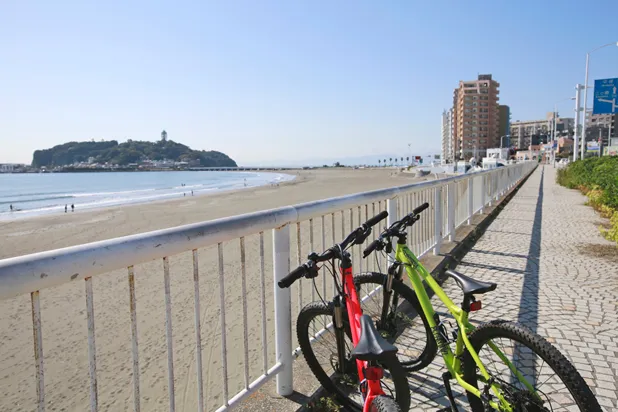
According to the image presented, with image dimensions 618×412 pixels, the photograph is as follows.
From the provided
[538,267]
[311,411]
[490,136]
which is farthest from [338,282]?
[490,136]

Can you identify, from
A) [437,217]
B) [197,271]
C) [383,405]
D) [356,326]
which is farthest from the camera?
[437,217]

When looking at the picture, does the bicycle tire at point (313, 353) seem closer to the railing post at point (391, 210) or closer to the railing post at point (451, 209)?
the railing post at point (391, 210)

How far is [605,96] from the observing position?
2700cm

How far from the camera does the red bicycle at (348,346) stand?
1831 millimetres

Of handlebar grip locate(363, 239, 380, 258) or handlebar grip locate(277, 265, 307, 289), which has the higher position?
handlebar grip locate(363, 239, 380, 258)

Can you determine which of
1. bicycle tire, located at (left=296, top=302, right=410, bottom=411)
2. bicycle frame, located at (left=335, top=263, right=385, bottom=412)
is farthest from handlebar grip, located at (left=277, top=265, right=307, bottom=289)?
bicycle tire, located at (left=296, top=302, right=410, bottom=411)

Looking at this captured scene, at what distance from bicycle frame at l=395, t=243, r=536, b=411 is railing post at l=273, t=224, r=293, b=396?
2.56ft

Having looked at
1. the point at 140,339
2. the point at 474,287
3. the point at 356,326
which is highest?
the point at 474,287

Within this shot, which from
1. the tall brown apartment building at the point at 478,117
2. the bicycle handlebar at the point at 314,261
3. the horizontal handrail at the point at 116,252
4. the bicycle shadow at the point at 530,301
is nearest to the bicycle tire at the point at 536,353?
the bicycle shadow at the point at 530,301

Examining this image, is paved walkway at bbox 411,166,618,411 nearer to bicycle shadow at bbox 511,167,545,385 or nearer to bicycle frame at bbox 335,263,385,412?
bicycle shadow at bbox 511,167,545,385

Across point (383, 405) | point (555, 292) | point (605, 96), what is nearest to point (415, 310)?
point (383, 405)

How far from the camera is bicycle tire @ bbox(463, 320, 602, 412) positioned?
1951mm

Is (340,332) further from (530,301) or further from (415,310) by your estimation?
(530,301)

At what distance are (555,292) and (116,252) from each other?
494 centimetres
